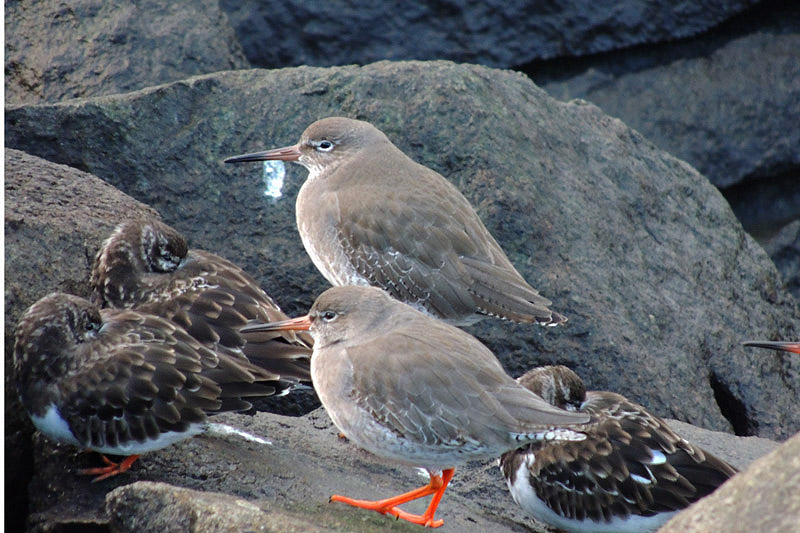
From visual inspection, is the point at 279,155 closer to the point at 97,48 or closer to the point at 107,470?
the point at 97,48

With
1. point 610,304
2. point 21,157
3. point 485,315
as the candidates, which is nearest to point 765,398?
point 610,304

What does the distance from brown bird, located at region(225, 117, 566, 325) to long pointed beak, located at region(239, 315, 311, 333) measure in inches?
42.6

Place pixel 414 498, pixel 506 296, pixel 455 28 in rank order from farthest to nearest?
1. pixel 455 28
2. pixel 506 296
3. pixel 414 498

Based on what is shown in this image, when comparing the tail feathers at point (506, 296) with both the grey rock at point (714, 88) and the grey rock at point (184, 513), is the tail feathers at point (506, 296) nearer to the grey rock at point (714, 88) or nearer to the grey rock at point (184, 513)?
the grey rock at point (184, 513)

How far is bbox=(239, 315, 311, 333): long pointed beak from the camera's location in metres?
5.70

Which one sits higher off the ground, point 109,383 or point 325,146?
point 325,146

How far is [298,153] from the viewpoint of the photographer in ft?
24.7

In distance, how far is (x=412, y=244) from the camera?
263 inches

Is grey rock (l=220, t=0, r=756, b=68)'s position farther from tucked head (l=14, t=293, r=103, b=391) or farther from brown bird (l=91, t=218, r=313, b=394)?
tucked head (l=14, t=293, r=103, b=391)

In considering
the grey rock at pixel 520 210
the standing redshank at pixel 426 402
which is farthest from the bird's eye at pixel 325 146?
the standing redshank at pixel 426 402

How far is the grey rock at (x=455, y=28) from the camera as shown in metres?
10.5

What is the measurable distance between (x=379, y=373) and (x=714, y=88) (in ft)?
24.2

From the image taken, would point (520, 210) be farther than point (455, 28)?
No

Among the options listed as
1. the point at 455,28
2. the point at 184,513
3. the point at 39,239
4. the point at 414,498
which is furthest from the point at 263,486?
the point at 455,28
